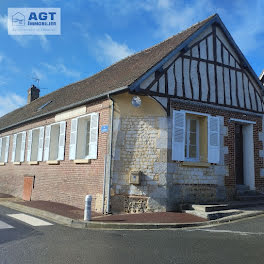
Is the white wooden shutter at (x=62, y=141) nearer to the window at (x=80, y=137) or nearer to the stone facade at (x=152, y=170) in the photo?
the window at (x=80, y=137)

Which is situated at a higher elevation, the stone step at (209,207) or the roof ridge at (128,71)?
the roof ridge at (128,71)

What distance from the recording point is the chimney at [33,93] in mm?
23281

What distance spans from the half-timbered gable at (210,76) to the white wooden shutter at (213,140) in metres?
0.66

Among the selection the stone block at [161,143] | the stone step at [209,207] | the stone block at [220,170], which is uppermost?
the stone block at [161,143]

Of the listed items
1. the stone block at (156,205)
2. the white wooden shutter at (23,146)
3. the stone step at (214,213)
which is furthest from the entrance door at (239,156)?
the white wooden shutter at (23,146)

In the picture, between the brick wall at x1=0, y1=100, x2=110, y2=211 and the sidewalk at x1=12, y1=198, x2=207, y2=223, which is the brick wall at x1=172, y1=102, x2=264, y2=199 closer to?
the sidewalk at x1=12, y1=198, x2=207, y2=223

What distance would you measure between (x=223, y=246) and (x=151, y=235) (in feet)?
4.95

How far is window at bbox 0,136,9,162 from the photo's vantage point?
660 inches

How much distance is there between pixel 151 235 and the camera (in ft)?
20.8

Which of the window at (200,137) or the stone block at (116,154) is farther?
the window at (200,137)

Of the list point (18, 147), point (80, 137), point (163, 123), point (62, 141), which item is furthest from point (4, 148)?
point (163, 123)

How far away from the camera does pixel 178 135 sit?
9.37 metres

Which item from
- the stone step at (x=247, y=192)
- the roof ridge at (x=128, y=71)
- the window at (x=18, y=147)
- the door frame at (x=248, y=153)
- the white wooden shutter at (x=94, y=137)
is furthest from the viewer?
the window at (x=18, y=147)

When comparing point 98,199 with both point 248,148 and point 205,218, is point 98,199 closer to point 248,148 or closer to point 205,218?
point 205,218
